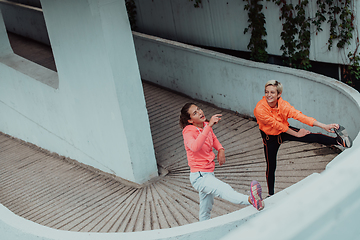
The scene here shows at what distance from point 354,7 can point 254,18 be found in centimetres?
256

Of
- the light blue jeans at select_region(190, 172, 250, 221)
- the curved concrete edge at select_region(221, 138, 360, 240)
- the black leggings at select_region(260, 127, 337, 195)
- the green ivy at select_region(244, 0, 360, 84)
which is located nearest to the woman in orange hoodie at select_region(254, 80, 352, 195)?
the black leggings at select_region(260, 127, 337, 195)

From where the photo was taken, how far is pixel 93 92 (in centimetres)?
692

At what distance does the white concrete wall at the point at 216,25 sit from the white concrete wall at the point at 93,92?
408cm

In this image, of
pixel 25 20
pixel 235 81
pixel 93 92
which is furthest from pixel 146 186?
pixel 25 20

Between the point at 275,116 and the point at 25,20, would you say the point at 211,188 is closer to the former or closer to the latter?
the point at 275,116

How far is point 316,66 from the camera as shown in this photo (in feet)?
28.2

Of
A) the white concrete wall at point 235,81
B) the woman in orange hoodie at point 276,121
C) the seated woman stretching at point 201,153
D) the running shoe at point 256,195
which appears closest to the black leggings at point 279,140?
the woman in orange hoodie at point 276,121

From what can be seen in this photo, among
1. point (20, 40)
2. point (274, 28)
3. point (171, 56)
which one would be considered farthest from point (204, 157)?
point (20, 40)

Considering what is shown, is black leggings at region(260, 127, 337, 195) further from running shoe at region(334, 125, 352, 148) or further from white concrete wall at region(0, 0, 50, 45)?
white concrete wall at region(0, 0, 50, 45)

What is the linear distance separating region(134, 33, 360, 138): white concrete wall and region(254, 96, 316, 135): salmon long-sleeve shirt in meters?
2.08

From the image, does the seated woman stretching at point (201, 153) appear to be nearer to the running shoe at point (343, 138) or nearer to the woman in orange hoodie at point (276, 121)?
the woman in orange hoodie at point (276, 121)

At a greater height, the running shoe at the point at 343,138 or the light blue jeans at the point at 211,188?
the running shoe at the point at 343,138

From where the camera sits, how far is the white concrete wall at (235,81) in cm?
691

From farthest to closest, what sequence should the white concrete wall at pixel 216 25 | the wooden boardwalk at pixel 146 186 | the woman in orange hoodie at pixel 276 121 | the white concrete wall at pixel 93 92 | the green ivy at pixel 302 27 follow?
the white concrete wall at pixel 216 25 → the green ivy at pixel 302 27 → the white concrete wall at pixel 93 92 → the wooden boardwalk at pixel 146 186 → the woman in orange hoodie at pixel 276 121
